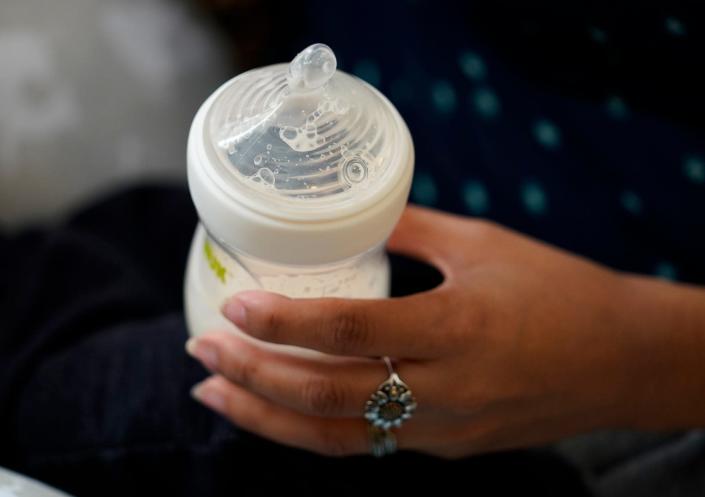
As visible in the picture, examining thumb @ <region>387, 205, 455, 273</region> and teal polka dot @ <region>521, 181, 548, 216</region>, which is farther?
teal polka dot @ <region>521, 181, 548, 216</region>

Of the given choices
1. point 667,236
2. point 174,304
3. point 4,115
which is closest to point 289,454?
point 174,304

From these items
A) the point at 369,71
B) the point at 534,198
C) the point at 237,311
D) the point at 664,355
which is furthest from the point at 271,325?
the point at 369,71

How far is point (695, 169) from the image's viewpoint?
26.4 inches

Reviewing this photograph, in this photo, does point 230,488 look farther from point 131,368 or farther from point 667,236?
point 667,236

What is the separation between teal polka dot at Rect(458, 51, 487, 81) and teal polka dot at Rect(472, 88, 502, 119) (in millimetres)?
15

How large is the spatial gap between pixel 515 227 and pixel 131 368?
0.39 m

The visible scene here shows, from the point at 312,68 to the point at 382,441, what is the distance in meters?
0.25

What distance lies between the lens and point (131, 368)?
58 centimetres

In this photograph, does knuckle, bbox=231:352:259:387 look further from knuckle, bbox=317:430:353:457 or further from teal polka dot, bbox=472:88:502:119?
teal polka dot, bbox=472:88:502:119

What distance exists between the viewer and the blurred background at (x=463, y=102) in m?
0.67

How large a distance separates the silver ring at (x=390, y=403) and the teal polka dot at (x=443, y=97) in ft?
1.32

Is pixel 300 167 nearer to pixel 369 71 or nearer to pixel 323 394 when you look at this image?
pixel 323 394

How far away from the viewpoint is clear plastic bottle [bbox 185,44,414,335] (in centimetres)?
40

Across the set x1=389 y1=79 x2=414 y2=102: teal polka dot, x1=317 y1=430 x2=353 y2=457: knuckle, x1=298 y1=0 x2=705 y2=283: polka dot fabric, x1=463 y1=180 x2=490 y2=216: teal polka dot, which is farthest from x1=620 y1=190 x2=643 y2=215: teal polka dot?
x1=317 y1=430 x2=353 y2=457: knuckle
